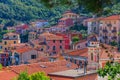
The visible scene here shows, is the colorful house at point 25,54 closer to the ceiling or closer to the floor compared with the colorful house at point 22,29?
closer to the floor

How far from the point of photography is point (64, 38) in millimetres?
47500

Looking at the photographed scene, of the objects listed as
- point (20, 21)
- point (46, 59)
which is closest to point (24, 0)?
point (20, 21)

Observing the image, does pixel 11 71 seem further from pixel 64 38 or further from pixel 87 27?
pixel 87 27

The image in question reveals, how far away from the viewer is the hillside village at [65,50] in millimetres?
26734

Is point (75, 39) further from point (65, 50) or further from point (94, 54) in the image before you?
point (94, 54)

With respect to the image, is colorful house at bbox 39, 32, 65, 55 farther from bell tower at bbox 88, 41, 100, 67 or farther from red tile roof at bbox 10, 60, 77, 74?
red tile roof at bbox 10, 60, 77, 74

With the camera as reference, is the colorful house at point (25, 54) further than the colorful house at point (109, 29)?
No

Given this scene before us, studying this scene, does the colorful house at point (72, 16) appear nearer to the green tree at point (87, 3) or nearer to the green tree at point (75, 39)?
the green tree at point (75, 39)

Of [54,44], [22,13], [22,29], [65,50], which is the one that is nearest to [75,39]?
[54,44]

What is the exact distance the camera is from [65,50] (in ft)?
148

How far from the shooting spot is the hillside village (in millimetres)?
26734

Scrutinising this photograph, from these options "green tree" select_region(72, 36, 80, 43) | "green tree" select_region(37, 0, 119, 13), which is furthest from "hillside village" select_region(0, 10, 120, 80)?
"green tree" select_region(37, 0, 119, 13)

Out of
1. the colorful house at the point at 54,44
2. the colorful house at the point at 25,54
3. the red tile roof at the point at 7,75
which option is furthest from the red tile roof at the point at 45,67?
the colorful house at the point at 54,44

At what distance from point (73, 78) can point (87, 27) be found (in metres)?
32.2
